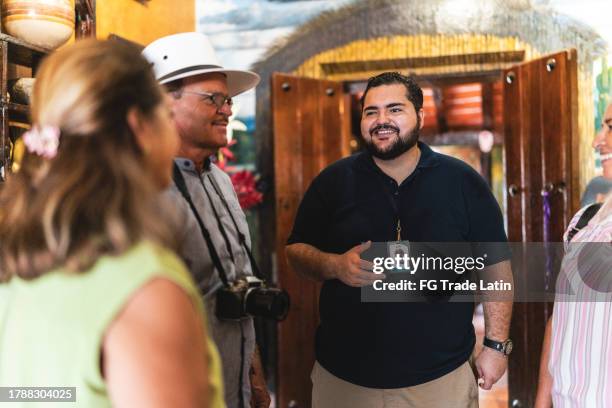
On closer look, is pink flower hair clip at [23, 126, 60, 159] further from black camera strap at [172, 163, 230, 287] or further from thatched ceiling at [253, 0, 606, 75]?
thatched ceiling at [253, 0, 606, 75]

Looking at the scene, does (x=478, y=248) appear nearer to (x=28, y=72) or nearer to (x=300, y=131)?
(x=28, y=72)

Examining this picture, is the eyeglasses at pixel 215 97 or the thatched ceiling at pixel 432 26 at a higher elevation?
the thatched ceiling at pixel 432 26

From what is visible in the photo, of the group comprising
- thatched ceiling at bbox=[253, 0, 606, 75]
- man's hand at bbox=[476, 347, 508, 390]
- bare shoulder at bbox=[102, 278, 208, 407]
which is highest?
thatched ceiling at bbox=[253, 0, 606, 75]

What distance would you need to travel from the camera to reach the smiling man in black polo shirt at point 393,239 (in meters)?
2.26

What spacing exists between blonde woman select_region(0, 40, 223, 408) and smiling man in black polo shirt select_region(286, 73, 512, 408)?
4.47ft

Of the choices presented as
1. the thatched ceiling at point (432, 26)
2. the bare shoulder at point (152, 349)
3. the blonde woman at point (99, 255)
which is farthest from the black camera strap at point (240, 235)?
the thatched ceiling at point (432, 26)

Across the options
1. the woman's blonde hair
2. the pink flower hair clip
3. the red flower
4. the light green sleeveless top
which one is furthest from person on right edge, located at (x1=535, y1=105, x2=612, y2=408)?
the red flower

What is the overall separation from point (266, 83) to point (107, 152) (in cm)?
394

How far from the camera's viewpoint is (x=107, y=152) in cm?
90

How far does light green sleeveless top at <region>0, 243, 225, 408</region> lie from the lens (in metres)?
0.84

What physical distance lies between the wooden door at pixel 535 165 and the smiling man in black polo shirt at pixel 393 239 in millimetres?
1786

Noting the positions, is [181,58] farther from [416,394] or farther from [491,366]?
[491,366]

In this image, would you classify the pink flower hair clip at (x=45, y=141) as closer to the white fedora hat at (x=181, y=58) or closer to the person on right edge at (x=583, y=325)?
the white fedora hat at (x=181, y=58)

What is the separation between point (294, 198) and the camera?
438 cm
